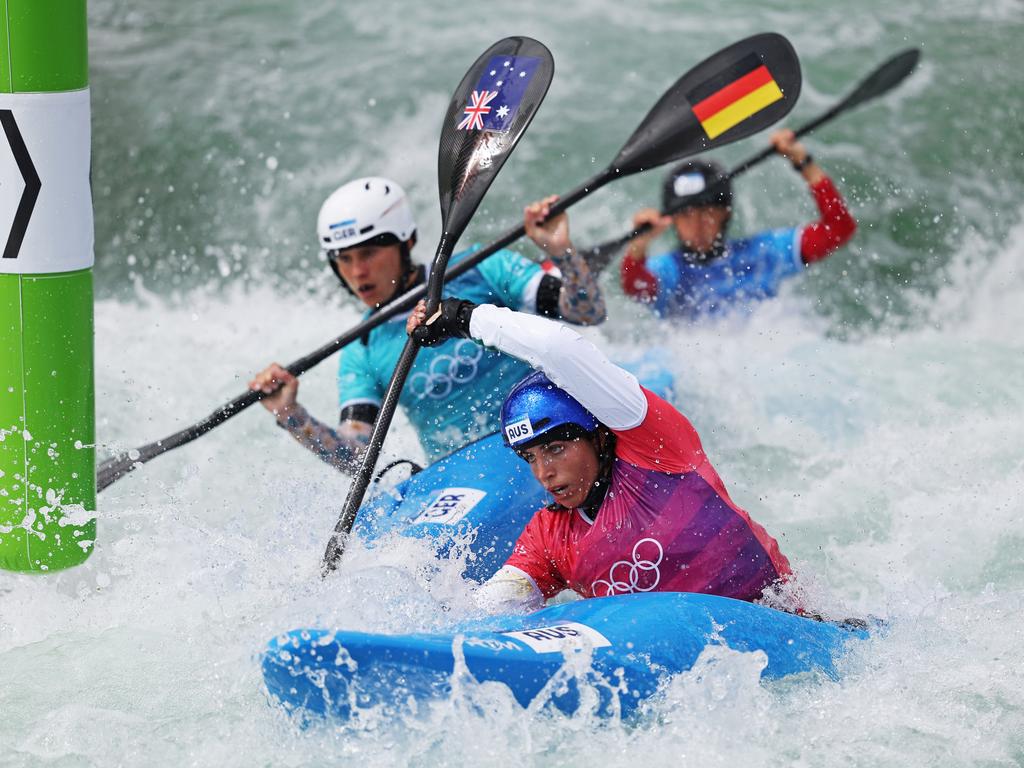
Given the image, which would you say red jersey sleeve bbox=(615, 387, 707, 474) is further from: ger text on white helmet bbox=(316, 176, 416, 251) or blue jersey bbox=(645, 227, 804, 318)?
blue jersey bbox=(645, 227, 804, 318)

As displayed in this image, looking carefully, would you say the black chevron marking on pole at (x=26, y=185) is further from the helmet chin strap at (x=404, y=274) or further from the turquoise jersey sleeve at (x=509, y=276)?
the turquoise jersey sleeve at (x=509, y=276)

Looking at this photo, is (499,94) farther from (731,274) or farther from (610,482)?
(731,274)

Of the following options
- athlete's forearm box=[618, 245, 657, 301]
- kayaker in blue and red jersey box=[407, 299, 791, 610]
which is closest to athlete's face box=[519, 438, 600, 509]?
kayaker in blue and red jersey box=[407, 299, 791, 610]

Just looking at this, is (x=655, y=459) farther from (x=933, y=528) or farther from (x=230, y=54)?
(x=230, y=54)

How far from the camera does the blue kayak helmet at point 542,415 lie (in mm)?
3406

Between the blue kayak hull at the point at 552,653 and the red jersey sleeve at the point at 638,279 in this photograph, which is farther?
the red jersey sleeve at the point at 638,279

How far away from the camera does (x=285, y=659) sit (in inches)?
118

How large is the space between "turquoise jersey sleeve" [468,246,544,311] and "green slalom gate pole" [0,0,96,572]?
59.9 inches

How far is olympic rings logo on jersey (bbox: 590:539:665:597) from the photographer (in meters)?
3.53

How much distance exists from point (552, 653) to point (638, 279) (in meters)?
3.78

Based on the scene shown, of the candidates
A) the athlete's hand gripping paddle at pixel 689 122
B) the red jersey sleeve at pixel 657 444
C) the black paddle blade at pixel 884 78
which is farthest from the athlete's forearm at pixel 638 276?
the red jersey sleeve at pixel 657 444

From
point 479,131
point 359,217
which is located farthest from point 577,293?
point 359,217

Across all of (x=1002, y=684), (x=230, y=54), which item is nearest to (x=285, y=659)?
(x=1002, y=684)

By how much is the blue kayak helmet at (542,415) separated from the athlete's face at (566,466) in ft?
0.13
